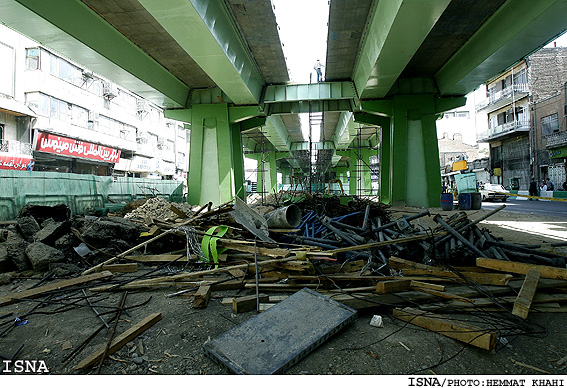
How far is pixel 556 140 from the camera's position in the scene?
2556cm

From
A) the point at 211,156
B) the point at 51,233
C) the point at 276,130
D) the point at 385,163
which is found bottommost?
the point at 51,233

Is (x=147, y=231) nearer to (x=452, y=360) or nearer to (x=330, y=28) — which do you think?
(x=452, y=360)

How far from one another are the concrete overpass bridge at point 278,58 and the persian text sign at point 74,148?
1377 centimetres

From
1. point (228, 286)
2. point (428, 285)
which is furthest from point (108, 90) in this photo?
point (428, 285)

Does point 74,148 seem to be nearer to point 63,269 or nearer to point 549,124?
point 63,269

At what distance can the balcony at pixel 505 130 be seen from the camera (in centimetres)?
3009

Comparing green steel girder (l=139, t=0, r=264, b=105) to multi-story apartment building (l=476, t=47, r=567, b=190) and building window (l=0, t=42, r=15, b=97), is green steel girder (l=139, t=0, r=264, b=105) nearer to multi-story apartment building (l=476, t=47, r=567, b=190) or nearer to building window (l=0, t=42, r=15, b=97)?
building window (l=0, t=42, r=15, b=97)

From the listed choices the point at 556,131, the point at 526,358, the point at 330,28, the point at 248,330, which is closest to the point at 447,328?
the point at 526,358

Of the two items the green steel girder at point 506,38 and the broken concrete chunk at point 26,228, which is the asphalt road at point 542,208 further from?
the broken concrete chunk at point 26,228

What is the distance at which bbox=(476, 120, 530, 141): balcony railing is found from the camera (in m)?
30.1

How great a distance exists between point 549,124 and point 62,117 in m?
45.1

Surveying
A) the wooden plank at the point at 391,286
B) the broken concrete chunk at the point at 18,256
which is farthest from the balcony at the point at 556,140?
the broken concrete chunk at the point at 18,256

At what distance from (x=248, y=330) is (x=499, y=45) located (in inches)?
429

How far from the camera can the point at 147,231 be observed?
586 cm
